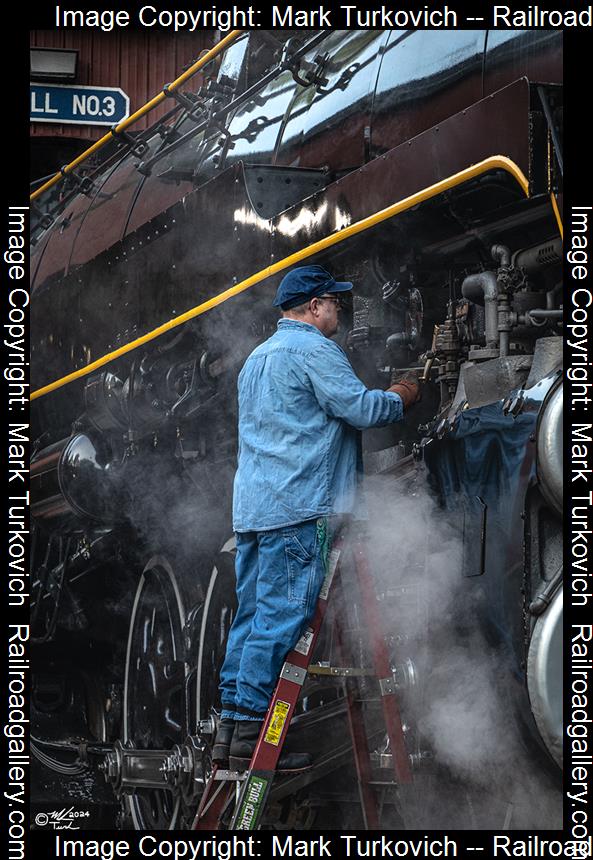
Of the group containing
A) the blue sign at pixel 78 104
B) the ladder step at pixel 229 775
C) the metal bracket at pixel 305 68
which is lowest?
the ladder step at pixel 229 775

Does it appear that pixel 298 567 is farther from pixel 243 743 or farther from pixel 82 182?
pixel 82 182

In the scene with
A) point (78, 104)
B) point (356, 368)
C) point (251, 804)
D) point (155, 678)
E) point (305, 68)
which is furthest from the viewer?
point (78, 104)

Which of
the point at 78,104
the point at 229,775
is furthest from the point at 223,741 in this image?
the point at 78,104

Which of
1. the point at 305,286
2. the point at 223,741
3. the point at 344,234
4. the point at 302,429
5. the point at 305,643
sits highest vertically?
the point at 344,234

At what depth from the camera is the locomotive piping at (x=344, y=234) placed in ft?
9.66

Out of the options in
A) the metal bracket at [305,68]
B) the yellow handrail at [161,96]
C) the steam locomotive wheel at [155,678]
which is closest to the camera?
the metal bracket at [305,68]

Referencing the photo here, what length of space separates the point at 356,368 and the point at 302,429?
29.1 inches

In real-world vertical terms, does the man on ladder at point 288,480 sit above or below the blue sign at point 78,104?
below

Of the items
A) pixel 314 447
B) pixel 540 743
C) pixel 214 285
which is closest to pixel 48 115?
pixel 214 285

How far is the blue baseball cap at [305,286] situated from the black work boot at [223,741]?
1086 mm

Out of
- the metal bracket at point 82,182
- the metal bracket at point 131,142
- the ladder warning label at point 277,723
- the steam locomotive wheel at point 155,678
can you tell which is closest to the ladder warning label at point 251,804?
the ladder warning label at point 277,723

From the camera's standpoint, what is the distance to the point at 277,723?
3.15 m

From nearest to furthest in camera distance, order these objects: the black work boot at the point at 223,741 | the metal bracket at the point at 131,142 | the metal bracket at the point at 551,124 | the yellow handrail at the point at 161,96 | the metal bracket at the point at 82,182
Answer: the metal bracket at the point at 551,124 → the black work boot at the point at 223,741 → the yellow handrail at the point at 161,96 → the metal bracket at the point at 131,142 → the metal bracket at the point at 82,182

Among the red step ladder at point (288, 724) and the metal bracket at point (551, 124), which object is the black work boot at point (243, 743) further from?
the metal bracket at point (551, 124)
